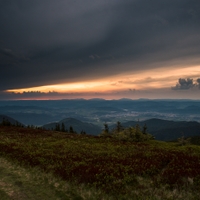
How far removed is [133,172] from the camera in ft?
59.1

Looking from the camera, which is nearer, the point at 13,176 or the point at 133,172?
the point at 13,176

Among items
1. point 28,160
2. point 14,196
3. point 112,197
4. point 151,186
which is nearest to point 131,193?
point 112,197

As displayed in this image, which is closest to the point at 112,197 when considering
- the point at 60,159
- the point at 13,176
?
the point at 13,176

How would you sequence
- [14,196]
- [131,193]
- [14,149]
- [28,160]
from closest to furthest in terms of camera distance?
[14,196] < [131,193] < [28,160] < [14,149]

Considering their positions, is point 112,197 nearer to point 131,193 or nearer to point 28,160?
point 131,193

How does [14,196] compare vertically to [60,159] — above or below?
above

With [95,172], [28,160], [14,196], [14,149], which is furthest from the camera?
[14,149]

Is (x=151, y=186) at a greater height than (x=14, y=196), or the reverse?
(x=14, y=196)

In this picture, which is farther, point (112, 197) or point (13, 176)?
point (13, 176)

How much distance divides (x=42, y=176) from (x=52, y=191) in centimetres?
399

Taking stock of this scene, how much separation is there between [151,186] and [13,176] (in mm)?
12942

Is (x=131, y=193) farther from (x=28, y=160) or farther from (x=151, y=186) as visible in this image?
(x=28, y=160)

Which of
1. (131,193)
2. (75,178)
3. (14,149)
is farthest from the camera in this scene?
(14,149)

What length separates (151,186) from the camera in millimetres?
14547
